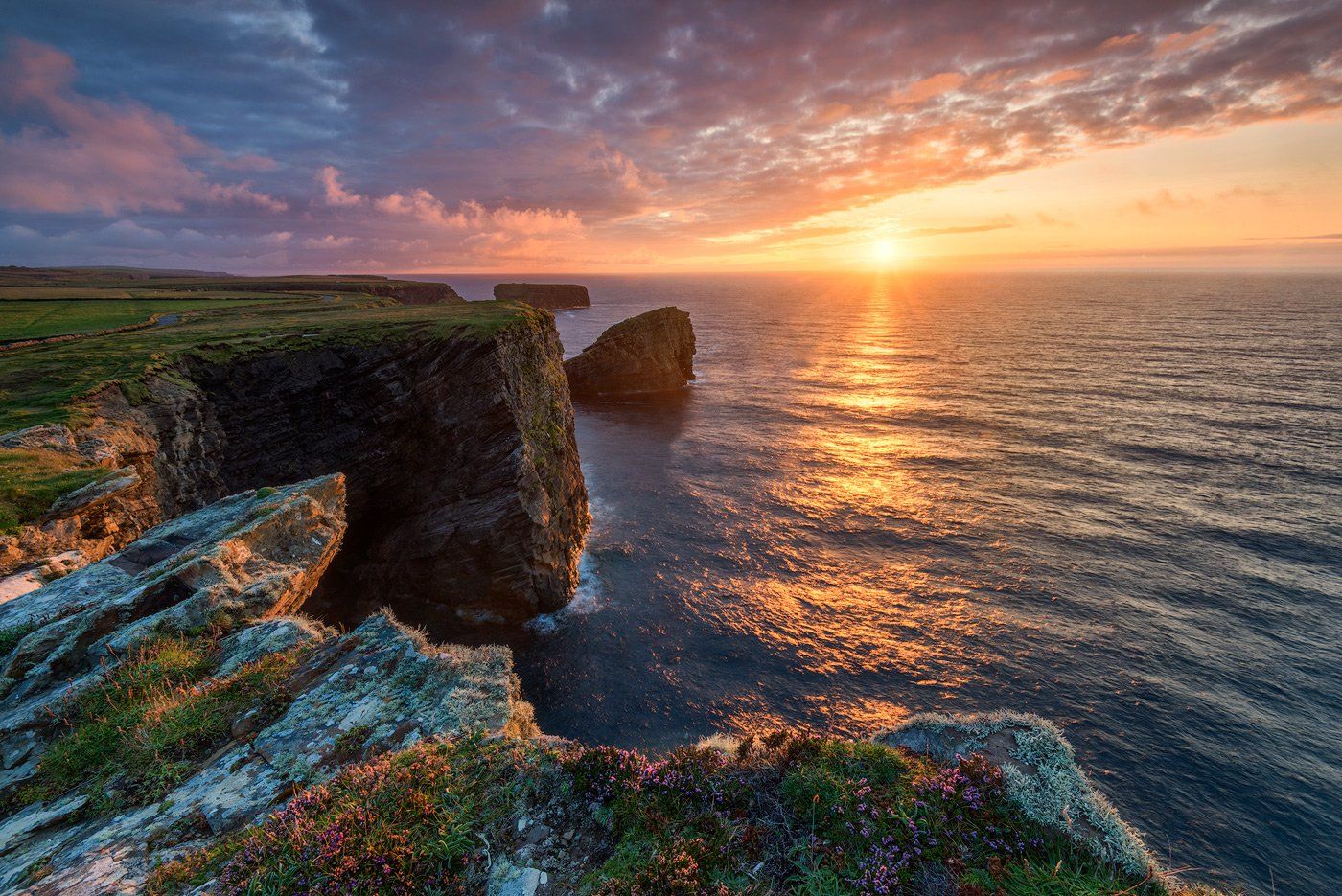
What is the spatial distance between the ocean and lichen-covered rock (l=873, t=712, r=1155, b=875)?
57.4ft

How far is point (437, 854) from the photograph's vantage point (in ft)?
19.0

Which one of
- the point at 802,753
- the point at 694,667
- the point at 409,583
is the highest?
the point at 802,753

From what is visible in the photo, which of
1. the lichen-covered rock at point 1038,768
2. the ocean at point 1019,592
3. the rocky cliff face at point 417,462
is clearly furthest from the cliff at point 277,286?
the lichen-covered rock at point 1038,768

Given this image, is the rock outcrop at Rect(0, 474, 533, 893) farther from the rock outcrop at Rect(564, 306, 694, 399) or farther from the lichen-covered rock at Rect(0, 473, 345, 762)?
the rock outcrop at Rect(564, 306, 694, 399)

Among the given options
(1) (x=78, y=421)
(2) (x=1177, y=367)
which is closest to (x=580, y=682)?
(1) (x=78, y=421)

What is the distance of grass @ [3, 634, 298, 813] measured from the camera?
22.6 feet

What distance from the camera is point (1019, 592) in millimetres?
31688

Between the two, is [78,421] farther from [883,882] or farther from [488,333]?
[883,882]

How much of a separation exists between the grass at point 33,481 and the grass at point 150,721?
925 centimetres

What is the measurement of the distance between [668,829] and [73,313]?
69.4 meters

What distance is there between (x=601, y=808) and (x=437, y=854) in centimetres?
191

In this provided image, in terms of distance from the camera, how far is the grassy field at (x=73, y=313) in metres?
36.5

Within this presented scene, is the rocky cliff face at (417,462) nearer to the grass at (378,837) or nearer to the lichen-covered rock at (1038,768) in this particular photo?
the grass at (378,837)

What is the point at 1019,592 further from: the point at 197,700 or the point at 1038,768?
the point at 197,700
